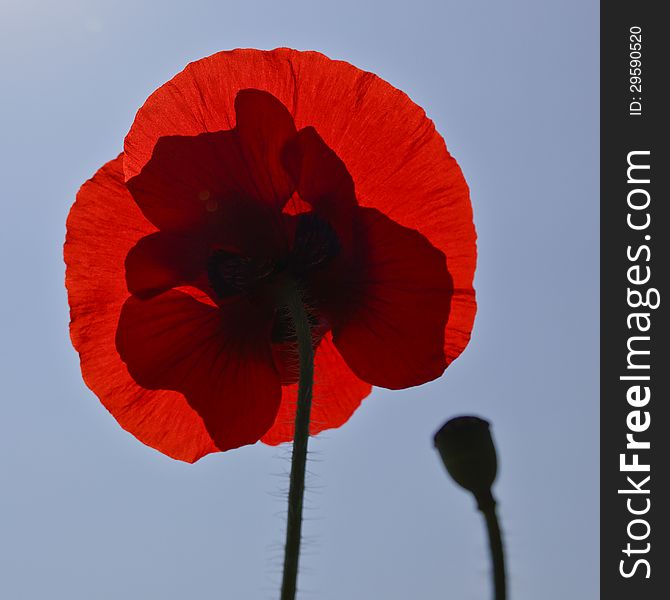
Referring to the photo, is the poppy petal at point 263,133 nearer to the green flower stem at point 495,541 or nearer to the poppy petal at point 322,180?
the poppy petal at point 322,180

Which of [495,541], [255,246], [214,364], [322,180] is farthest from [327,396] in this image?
[495,541]

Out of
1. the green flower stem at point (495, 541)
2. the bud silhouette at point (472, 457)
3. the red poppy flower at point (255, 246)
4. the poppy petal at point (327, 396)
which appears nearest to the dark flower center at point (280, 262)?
the red poppy flower at point (255, 246)

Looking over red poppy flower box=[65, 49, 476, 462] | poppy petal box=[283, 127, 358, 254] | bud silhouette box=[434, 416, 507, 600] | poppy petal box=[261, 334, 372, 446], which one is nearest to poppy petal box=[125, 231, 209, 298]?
red poppy flower box=[65, 49, 476, 462]

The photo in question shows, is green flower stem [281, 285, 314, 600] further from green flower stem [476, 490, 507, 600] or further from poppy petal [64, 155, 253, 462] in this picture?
poppy petal [64, 155, 253, 462]

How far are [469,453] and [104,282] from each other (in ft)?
2.70

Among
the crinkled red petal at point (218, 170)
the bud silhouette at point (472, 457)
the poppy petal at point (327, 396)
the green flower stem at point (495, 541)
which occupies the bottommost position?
the green flower stem at point (495, 541)

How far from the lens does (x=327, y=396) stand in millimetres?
1823

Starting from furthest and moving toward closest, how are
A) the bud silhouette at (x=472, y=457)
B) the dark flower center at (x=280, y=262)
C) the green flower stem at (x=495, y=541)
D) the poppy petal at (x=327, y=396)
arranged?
the poppy petal at (x=327, y=396), the dark flower center at (x=280, y=262), the bud silhouette at (x=472, y=457), the green flower stem at (x=495, y=541)

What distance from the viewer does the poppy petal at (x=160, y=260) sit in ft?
5.14

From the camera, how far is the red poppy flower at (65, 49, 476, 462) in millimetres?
1508

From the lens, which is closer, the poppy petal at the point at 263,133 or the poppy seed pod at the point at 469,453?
the poppy seed pod at the point at 469,453

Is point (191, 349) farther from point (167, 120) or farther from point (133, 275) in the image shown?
point (167, 120)

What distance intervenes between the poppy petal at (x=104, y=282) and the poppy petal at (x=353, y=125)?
113 millimetres

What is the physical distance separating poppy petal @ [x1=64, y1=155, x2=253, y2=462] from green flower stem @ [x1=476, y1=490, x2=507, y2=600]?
2.55 feet
